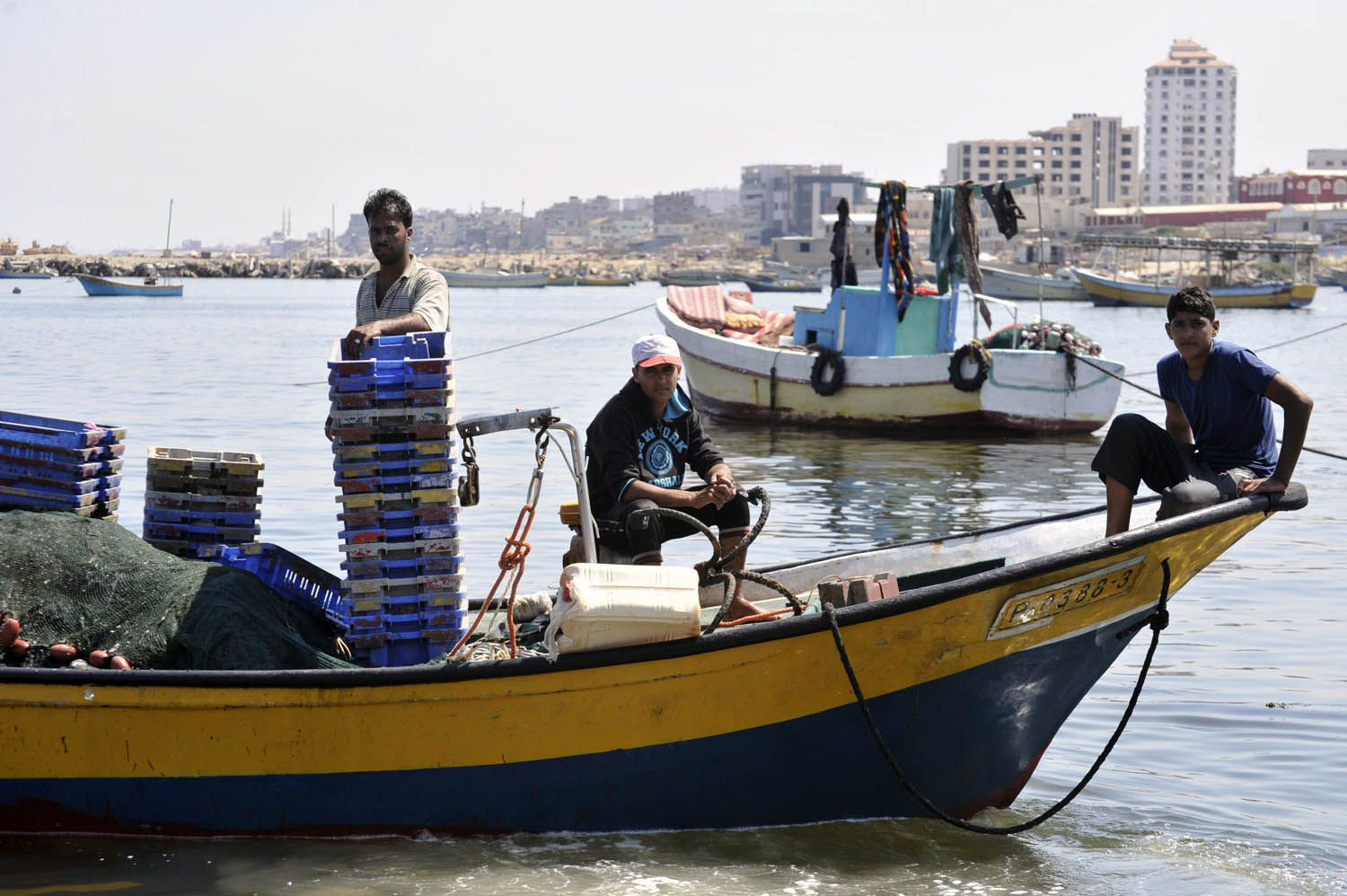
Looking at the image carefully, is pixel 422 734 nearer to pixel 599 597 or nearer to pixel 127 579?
pixel 599 597

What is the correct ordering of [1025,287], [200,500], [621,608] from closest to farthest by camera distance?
1. [621,608]
2. [200,500]
3. [1025,287]

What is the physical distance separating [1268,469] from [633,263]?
18245 cm

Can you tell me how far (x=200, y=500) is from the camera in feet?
23.3

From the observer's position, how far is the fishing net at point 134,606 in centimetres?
606

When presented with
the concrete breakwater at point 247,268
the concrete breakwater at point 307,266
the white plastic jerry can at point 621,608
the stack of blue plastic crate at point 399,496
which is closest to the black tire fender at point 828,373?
the stack of blue plastic crate at point 399,496

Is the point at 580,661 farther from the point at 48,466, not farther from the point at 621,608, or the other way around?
the point at 48,466

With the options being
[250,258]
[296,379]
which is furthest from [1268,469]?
[250,258]

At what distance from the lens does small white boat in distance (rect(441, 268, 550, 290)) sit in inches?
5148

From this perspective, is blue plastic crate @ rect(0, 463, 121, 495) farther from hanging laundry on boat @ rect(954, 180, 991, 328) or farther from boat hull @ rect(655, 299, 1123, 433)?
boat hull @ rect(655, 299, 1123, 433)

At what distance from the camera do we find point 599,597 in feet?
18.0

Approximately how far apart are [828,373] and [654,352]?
15.8 metres

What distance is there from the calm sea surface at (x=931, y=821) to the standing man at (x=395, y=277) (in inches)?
90.6

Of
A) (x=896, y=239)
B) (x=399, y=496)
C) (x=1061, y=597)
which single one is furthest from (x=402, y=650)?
(x=896, y=239)

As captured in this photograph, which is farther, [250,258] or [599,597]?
[250,258]
